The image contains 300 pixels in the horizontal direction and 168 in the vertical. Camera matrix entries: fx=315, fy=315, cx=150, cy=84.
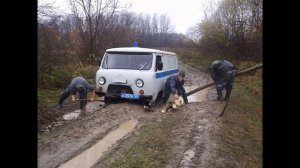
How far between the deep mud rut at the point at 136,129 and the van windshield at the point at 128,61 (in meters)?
1.01

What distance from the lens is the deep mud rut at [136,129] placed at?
462 cm

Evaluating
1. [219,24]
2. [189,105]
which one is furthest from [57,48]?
[219,24]

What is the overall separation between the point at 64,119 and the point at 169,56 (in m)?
4.36

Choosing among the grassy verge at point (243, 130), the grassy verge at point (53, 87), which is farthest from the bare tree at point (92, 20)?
the grassy verge at point (243, 130)

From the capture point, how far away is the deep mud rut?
4621mm

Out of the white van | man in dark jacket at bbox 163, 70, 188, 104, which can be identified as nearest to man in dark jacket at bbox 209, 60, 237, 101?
man in dark jacket at bbox 163, 70, 188, 104

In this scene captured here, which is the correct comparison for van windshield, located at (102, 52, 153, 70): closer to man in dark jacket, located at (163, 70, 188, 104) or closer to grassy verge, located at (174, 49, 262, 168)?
man in dark jacket, located at (163, 70, 188, 104)

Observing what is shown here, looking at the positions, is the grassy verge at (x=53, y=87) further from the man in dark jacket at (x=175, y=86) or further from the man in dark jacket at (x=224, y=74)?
the man in dark jacket at (x=224, y=74)

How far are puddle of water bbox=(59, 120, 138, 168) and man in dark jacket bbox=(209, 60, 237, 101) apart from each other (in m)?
3.26

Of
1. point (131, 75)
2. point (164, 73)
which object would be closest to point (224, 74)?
point (164, 73)
